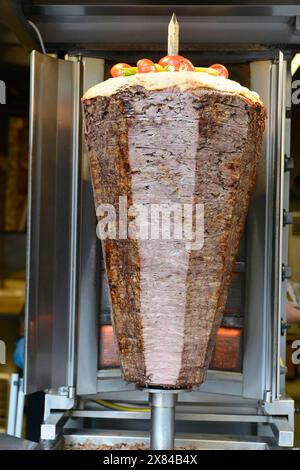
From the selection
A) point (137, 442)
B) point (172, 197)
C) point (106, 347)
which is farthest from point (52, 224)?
point (137, 442)

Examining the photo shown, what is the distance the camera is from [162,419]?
4.86ft

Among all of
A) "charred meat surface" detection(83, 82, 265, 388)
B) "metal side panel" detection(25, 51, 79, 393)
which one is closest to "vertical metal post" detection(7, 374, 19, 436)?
"metal side panel" detection(25, 51, 79, 393)

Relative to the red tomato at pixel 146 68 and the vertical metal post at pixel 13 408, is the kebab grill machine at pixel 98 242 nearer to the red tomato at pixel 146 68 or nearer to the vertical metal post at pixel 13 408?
the vertical metal post at pixel 13 408

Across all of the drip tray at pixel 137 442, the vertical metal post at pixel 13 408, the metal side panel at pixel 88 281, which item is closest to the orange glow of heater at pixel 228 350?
the drip tray at pixel 137 442

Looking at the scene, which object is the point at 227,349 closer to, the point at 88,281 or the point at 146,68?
the point at 88,281

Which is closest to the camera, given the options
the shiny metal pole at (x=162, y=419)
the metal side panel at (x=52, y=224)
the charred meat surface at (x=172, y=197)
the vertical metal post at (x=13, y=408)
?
the charred meat surface at (x=172, y=197)

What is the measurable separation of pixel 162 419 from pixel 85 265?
597 mm

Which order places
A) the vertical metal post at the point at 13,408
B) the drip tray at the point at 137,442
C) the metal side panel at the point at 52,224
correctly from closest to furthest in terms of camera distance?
the metal side panel at the point at 52,224
the drip tray at the point at 137,442
the vertical metal post at the point at 13,408

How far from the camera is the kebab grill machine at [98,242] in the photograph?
176cm

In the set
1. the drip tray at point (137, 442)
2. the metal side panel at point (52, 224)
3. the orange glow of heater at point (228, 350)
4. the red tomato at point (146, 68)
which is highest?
the red tomato at point (146, 68)

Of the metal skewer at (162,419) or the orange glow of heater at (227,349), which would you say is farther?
the orange glow of heater at (227,349)

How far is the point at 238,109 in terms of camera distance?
4.33 feet

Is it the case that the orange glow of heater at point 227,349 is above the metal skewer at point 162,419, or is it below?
above
